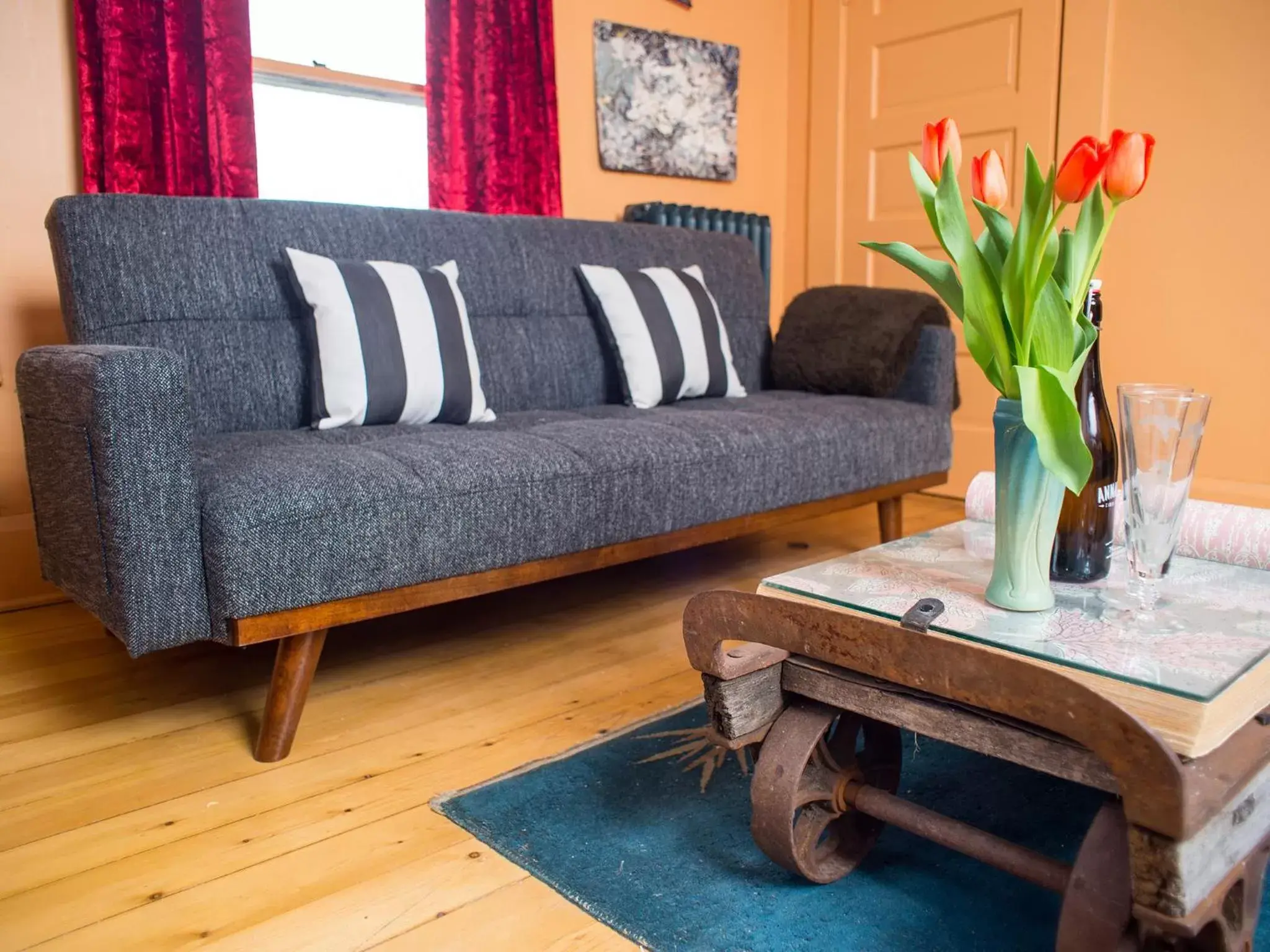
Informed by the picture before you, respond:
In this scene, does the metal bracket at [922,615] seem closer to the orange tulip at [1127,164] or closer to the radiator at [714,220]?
the orange tulip at [1127,164]

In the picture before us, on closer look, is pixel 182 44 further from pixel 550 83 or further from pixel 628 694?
pixel 628 694

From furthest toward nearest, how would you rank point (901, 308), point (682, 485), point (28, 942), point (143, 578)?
1. point (901, 308)
2. point (682, 485)
3. point (143, 578)
4. point (28, 942)

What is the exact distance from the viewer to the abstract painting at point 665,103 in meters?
3.41

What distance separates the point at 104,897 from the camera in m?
1.18

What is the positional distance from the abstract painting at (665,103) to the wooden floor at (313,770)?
1.78 meters

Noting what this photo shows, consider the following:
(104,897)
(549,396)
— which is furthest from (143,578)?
(549,396)

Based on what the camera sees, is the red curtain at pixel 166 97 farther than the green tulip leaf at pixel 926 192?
Yes

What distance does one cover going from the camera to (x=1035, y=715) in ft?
2.76

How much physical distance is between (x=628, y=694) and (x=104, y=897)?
86 cm

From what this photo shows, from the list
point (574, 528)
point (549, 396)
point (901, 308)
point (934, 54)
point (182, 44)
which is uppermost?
point (934, 54)

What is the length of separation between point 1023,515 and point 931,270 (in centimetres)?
29

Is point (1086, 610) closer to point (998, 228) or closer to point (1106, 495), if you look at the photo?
point (1106, 495)

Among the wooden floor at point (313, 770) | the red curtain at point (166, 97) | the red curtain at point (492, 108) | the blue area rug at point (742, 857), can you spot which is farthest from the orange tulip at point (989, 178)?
the red curtain at point (492, 108)

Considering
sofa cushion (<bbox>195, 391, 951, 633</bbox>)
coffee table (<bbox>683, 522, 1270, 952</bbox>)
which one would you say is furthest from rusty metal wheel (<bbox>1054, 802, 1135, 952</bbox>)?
sofa cushion (<bbox>195, 391, 951, 633</bbox>)
